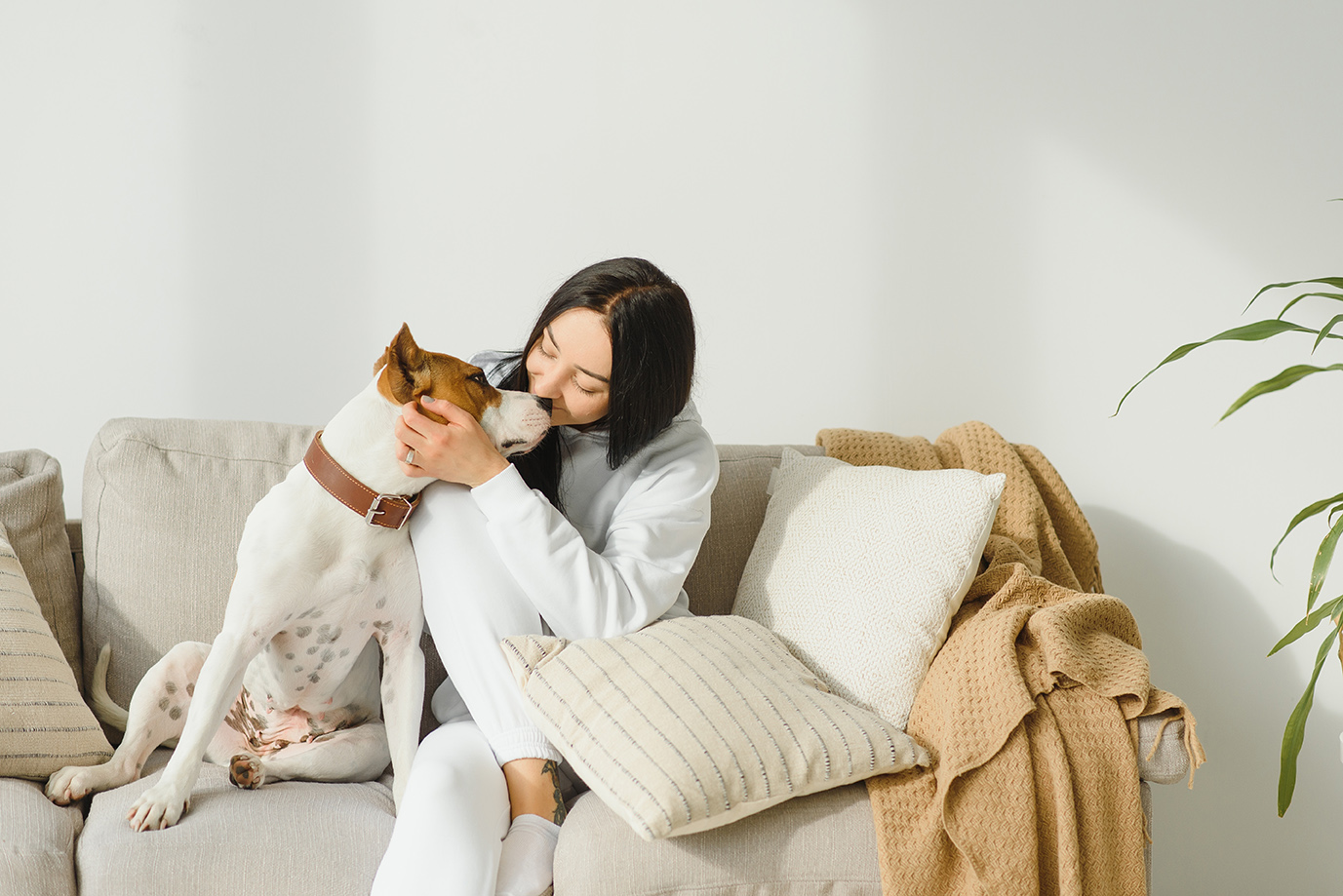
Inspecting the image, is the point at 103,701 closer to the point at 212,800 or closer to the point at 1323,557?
the point at 212,800

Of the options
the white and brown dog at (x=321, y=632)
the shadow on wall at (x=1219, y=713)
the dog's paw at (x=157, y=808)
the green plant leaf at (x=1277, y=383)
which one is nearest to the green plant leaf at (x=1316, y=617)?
the green plant leaf at (x=1277, y=383)

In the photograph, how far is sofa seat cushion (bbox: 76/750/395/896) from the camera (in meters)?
1.18

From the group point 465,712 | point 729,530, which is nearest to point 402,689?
point 465,712

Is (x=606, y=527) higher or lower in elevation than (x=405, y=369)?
lower

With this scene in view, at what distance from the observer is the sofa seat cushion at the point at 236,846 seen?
1180mm

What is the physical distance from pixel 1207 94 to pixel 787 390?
119 cm

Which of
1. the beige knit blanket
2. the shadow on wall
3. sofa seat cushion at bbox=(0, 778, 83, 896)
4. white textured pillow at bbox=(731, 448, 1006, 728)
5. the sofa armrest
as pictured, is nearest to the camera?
sofa seat cushion at bbox=(0, 778, 83, 896)

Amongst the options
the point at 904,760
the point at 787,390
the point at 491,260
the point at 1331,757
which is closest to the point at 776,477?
the point at 787,390

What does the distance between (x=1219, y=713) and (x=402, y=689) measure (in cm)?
197

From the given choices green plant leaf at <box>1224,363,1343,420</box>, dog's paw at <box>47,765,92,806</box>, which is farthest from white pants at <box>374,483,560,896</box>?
green plant leaf at <box>1224,363,1343,420</box>

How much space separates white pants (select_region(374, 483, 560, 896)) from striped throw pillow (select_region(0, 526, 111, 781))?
1.67 feet

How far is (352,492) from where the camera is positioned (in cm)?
133

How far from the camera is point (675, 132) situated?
88.5 inches

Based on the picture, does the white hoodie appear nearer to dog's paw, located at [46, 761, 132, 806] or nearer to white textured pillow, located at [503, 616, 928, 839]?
white textured pillow, located at [503, 616, 928, 839]
